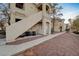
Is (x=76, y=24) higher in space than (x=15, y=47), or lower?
higher

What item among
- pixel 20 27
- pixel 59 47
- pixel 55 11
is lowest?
pixel 59 47

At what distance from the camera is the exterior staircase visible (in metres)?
2.56

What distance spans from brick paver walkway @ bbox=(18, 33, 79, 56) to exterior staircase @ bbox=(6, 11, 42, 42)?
14.2 inches

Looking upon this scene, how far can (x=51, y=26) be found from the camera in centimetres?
269

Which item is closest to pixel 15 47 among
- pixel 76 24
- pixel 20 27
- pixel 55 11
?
pixel 20 27

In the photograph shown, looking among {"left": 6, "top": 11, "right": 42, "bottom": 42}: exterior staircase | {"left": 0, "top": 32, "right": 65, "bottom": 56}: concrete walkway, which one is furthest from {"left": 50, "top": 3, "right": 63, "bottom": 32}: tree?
{"left": 0, "top": 32, "right": 65, "bottom": 56}: concrete walkway

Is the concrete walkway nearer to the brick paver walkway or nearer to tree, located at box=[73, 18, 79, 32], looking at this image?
the brick paver walkway

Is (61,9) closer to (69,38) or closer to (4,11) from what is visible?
(69,38)

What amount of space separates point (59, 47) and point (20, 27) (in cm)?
78

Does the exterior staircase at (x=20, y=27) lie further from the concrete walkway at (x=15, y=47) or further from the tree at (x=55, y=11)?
the tree at (x=55, y=11)

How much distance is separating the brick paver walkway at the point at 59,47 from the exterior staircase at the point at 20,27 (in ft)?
1.19

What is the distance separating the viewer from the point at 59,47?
2.57 m

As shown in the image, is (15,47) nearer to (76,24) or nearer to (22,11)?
(22,11)

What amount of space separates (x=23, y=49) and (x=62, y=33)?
0.77 metres
